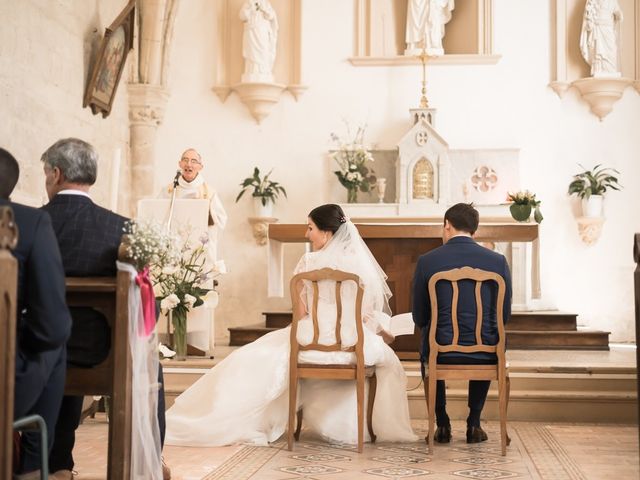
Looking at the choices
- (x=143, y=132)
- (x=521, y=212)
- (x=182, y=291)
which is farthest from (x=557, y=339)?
(x=143, y=132)

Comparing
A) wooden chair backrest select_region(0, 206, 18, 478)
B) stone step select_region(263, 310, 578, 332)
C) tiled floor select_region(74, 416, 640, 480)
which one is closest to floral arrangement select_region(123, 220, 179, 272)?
wooden chair backrest select_region(0, 206, 18, 478)

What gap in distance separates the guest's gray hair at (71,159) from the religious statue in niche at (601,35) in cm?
817

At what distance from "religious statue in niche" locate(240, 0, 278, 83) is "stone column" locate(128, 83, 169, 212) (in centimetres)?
108

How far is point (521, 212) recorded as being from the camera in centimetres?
946

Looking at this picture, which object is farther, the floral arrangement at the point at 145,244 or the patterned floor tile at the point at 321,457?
the patterned floor tile at the point at 321,457

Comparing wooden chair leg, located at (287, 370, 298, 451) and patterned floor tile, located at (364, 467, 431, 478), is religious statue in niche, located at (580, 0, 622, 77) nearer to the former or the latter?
wooden chair leg, located at (287, 370, 298, 451)

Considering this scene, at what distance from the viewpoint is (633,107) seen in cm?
1114


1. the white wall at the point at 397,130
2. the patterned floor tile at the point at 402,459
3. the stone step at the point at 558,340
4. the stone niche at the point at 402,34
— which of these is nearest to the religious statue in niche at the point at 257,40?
the white wall at the point at 397,130

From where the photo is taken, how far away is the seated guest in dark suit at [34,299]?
10.7 feet

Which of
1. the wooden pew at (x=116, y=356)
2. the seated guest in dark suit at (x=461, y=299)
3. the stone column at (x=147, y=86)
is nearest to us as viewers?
the wooden pew at (x=116, y=356)

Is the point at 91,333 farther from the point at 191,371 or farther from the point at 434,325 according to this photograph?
the point at 191,371

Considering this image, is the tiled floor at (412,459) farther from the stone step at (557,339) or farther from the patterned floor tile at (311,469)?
the stone step at (557,339)

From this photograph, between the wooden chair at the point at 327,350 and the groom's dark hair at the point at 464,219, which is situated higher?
the groom's dark hair at the point at 464,219

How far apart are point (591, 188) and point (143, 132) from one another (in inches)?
209
